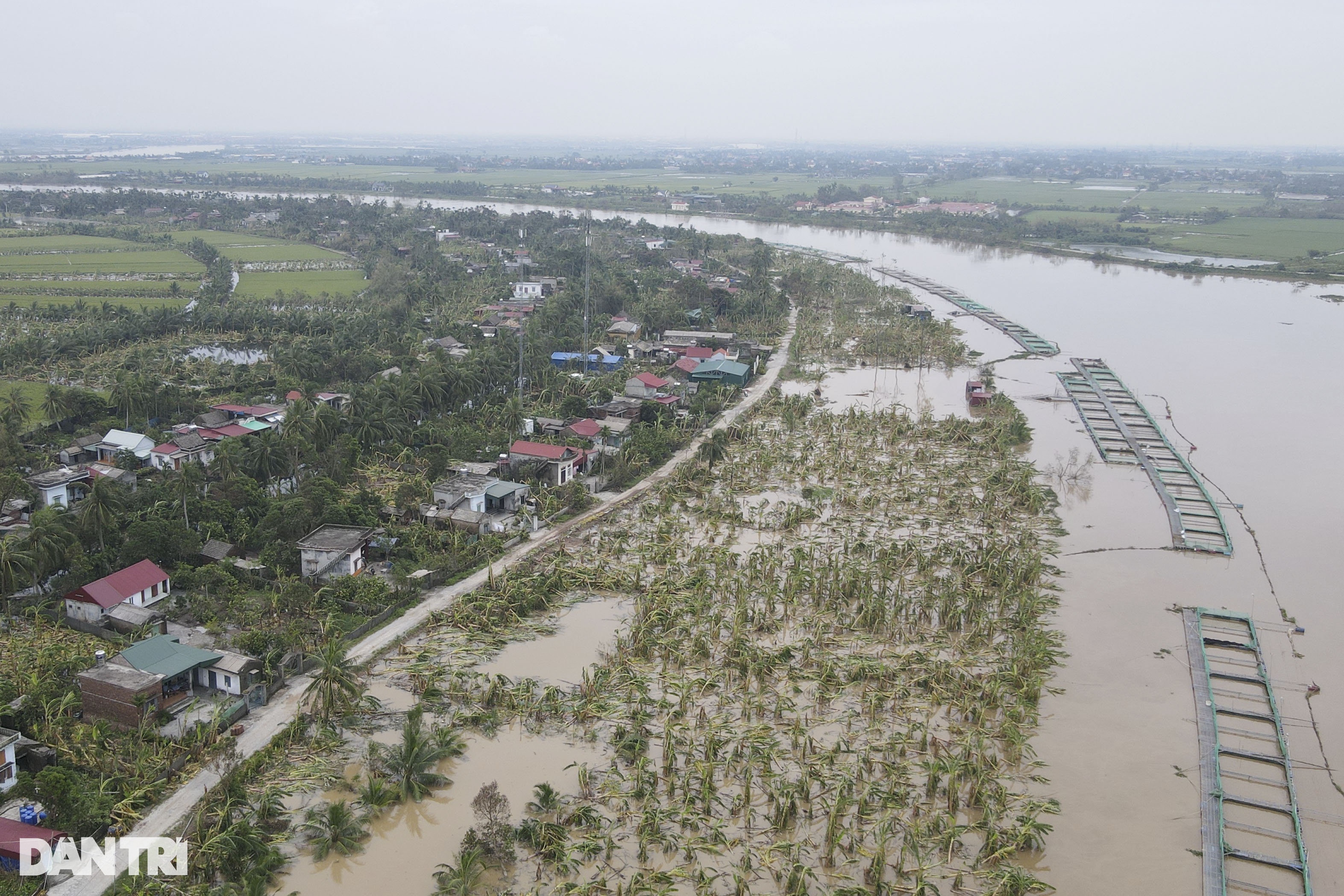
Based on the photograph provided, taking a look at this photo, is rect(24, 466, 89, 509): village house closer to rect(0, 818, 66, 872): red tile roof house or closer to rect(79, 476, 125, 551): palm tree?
rect(79, 476, 125, 551): palm tree

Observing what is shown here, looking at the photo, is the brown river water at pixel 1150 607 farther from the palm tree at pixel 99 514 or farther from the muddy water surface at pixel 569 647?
the palm tree at pixel 99 514

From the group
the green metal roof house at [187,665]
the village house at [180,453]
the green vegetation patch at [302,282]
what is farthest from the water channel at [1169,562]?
the green vegetation patch at [302,282]

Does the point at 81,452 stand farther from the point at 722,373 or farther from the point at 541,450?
the point at 722,373

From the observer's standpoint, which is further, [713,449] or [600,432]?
[600,432]

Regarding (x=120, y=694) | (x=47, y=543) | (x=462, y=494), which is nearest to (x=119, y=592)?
(x=47, y=543)

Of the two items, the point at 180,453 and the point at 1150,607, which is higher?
the point at 180,453

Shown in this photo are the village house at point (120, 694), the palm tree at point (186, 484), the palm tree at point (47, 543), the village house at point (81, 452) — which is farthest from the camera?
the village house at point (81, 452)

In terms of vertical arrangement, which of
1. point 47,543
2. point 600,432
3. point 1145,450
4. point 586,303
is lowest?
point 1145,450
